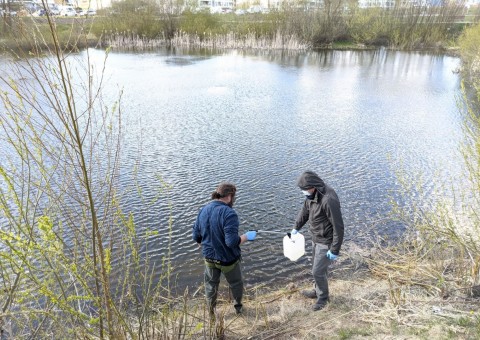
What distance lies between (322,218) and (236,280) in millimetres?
1206

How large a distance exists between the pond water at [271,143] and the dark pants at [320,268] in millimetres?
1342

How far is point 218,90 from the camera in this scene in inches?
685

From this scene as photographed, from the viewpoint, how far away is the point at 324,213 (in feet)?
13.5

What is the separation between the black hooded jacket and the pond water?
1631 millimetres

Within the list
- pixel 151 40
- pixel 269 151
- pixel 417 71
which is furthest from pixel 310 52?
pixel 269 151

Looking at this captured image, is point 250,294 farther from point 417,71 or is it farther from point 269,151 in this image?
point 417,71

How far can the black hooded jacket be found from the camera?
400cm

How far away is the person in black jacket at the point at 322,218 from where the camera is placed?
401cm

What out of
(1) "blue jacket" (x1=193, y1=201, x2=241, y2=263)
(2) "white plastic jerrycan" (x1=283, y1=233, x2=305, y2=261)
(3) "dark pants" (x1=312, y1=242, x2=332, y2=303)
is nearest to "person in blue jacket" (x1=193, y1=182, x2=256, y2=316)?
(1) "blue jacket" (x1=193, y1=201, x2=241, y2=263)

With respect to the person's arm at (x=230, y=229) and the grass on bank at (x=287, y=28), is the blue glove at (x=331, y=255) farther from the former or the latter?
the grass on bank at (x=287, y=28)

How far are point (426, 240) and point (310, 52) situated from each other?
86.8 ft

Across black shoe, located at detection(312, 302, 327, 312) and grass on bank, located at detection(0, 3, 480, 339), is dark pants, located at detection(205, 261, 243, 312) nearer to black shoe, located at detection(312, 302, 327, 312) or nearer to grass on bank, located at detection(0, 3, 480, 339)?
grass on bank, located at detection(0, 3, 480, 339)

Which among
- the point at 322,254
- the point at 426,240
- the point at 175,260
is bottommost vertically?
the point at 175,260


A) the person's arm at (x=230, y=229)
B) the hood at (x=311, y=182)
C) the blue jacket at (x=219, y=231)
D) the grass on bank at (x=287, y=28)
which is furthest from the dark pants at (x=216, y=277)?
the grass on bank at (x=287, y=28)
